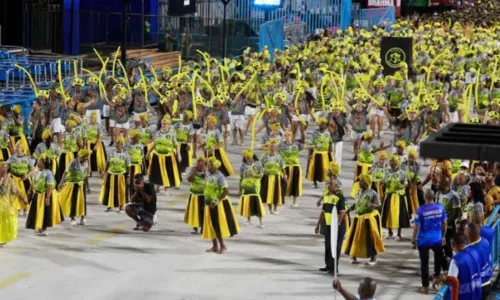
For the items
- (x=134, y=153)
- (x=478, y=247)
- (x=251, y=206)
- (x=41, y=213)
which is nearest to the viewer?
(x=478, y=247)

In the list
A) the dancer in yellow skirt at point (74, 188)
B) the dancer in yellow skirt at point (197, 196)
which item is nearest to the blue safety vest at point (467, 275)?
the dancer in yellow skirt at point (197, 196)

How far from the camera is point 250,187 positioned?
22.5 m

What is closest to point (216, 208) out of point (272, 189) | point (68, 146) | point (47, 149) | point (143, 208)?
point (143, 208)

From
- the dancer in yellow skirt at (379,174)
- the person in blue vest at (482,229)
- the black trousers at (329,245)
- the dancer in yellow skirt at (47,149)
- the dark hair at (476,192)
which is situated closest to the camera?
the person in blue vest at (482,229)

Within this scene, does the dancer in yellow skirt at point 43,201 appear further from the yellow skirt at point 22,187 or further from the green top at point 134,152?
the green top at point 134,152

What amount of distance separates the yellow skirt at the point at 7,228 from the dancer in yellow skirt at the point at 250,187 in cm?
397

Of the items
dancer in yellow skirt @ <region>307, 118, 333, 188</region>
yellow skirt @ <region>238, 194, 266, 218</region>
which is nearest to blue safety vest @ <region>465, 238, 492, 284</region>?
yellow skirt @ <region>238, 194, 266, 218</region>

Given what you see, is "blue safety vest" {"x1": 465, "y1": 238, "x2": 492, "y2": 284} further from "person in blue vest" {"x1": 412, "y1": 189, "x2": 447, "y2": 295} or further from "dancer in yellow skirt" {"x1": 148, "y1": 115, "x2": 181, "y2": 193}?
"dancer in yellow skirt" {"x1": 148, "y1": 115, "x2": 181, "y2": 193}

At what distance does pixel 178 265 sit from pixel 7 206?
2.69 metres

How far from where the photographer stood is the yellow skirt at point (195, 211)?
71.1ft

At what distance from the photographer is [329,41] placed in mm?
48938

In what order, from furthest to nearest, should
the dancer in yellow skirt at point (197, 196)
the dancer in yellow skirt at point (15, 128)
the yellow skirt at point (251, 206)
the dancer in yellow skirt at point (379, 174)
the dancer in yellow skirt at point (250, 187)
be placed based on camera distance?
the dancer in yellow skirt at point (15, 128) → the yellow skirt at point (251, 206) → the dancer in yellow skirt at point (250, 187) → the dancer in yellow skirt at point (379, 174) → the dancer in yellow skirt at point (197, 196)

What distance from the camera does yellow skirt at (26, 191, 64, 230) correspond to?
2162cm

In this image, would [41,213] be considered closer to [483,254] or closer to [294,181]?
[294,181]
